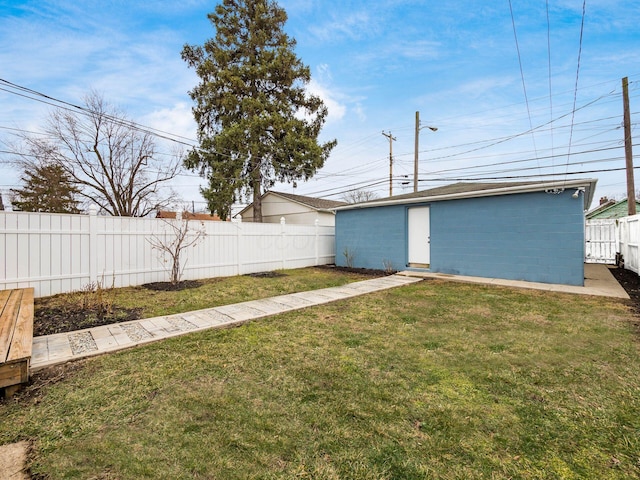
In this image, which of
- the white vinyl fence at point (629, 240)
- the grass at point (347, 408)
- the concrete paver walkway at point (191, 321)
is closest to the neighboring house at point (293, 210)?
the concrete paver walkway at point (191, 321)

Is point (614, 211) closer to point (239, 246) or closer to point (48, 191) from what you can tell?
point (239, 246)

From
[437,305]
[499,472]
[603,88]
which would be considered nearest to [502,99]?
[603,88]

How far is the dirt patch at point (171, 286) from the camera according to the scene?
21.6 feet

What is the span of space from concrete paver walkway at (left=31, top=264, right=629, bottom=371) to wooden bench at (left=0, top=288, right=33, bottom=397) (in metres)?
0.29

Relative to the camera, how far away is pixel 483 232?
7922 mm

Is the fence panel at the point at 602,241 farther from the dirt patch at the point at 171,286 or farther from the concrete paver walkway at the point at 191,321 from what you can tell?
the dirt patch at the point at 171,286

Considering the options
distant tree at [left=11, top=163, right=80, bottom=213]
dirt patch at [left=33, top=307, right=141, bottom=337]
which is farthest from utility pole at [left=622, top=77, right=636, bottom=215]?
distant tree at [left=11, top=163, right=80, bottom=213]

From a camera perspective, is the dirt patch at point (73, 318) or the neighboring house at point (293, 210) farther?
the neighboring house at point (293, 210)

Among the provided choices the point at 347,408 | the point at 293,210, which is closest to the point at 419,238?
the point at 347,408

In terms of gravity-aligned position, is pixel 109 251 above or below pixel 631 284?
above

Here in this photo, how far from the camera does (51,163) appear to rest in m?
14.5

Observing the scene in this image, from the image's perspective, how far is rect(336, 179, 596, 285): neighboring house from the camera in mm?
6703

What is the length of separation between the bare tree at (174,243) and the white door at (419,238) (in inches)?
251

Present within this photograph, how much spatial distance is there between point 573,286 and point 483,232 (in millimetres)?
2204
